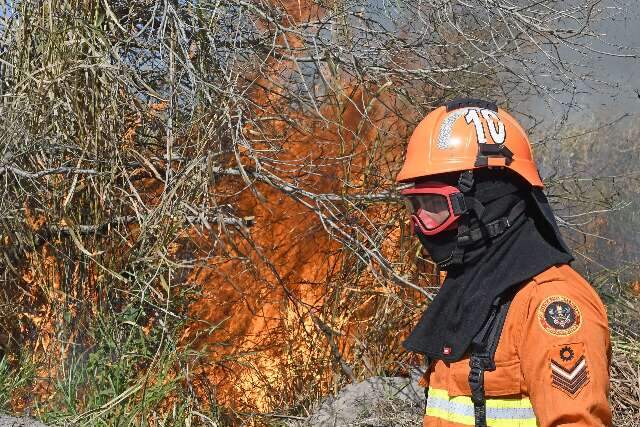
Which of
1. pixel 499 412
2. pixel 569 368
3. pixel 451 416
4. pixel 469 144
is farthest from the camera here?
pixel 469 144

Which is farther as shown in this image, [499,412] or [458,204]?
[458,204]

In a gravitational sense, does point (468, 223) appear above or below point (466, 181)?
below

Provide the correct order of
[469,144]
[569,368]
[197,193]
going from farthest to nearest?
[197,193]
[469,144]
[569,368]

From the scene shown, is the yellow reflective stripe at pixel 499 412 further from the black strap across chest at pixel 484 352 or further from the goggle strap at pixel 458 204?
the goggle strap at pixel 458 204

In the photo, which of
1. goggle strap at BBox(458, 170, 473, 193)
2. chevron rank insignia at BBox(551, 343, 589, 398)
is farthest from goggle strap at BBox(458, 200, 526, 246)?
chevron rank insignia at BBox(551, 343, 589, 398)

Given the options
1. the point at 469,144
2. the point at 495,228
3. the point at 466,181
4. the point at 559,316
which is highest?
the point at 469,144

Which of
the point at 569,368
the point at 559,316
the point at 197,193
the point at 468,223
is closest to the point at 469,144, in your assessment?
the point at 468,223

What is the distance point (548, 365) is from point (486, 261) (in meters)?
0.41

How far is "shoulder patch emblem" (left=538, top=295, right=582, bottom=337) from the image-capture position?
6.43 feet

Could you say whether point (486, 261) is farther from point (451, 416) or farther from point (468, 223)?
point (451, 416)

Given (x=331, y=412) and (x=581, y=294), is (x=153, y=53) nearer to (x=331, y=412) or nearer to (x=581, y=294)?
(x=331, y=412)

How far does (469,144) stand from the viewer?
7.66 feet

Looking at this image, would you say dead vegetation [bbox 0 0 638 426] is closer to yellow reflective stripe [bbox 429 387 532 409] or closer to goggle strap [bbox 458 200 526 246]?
goggle strap [bbox 458 200 526 246]

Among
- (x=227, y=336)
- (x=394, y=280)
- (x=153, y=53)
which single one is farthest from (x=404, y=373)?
(x=153, y=53)
